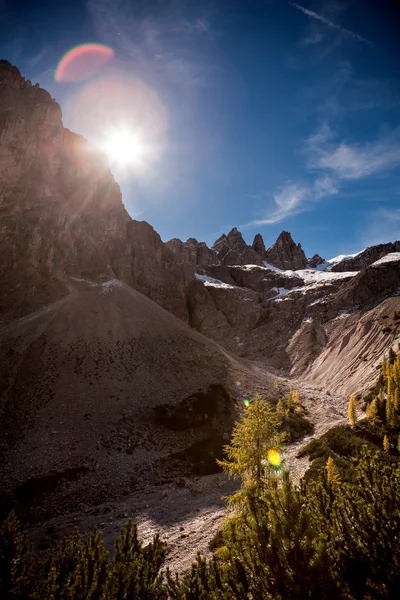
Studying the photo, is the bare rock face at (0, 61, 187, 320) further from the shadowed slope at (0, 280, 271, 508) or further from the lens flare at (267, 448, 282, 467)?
the lens flare at (267, 448, 282, 467)

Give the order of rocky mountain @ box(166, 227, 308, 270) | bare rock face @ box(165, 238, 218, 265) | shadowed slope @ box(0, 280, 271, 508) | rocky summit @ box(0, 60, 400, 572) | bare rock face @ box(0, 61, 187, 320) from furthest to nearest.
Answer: rocky mountain @ box(166, 227, 308, 270)
bare rock face @ box(165, 238, 218, 265)
bare rock face @ box(0, 61, 187, 320)
rocky summit @ box(0, 60, 400, 572)
shadowed slope @ box(0, 280, 271, 508)

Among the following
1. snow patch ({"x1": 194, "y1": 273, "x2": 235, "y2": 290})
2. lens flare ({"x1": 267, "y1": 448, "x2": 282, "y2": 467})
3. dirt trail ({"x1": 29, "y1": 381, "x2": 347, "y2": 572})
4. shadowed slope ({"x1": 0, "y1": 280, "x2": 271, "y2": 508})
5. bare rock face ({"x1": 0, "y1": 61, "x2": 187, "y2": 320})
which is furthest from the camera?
snow patch ({"x1": 194, "y1": 273, "x2": 235, "y2": 290})

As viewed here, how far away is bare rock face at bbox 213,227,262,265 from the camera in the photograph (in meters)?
176

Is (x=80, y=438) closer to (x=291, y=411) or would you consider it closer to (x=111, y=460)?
(x=111, y=460)

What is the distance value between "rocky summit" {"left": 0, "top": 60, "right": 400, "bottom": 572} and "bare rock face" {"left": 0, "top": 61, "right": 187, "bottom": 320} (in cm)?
42

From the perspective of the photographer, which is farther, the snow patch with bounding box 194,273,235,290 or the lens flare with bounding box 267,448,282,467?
the snow patch with bounding box 194,273,235,290

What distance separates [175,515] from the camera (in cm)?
2306

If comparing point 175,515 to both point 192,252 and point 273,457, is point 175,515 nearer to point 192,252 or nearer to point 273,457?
point 273,457

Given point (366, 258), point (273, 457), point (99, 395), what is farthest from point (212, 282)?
point (273, 457)

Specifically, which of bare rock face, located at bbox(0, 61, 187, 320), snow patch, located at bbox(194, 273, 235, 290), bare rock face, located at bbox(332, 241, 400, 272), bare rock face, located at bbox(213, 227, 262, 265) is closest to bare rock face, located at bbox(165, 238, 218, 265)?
bare rock face, located at bbox(213, 227, 262, 265)

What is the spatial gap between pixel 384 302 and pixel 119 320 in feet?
208

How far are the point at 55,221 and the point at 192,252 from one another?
89.2 metres

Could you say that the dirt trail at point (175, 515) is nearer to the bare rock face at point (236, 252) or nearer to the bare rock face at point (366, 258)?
the bare rock face at point (236, 252)

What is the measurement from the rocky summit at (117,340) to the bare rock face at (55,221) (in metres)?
0.42
